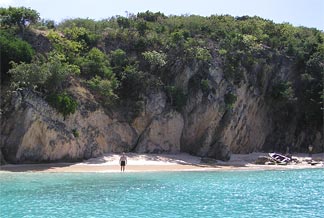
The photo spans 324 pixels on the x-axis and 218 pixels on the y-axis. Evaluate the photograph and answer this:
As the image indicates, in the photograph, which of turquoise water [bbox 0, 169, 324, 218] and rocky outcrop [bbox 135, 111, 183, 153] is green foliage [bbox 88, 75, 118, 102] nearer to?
rocky outcrop [bbox 135, 111, 183, 153]

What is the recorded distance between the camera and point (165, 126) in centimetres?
4488

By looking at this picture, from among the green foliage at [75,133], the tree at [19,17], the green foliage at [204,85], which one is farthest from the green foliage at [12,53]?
the green foliage at [204,85]

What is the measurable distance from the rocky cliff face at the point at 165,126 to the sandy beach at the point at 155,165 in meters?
1.18

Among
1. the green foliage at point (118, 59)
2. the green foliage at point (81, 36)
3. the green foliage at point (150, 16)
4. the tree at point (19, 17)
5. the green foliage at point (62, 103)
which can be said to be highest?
the green foliage at point (150, 16)

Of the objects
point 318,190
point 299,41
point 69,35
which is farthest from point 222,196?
point 299,41

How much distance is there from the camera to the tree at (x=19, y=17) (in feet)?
151

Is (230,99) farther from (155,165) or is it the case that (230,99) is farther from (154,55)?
(155,165)

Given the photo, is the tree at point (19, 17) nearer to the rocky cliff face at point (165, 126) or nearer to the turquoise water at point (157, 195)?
the rocky cliff face at point (165, 126)

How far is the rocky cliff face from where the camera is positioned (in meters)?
35.2

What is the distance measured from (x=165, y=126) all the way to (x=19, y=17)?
18071 millimetres

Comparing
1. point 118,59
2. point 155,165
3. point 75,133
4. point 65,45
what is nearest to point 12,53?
point 65,45

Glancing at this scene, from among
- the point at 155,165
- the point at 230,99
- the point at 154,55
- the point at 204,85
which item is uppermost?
the point at 154,55

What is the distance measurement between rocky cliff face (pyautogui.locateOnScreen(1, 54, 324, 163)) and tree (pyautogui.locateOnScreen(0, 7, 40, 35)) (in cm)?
976

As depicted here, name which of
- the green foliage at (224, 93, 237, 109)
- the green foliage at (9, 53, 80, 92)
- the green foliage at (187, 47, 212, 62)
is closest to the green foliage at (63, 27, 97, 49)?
the green foliage at (9, 53, 80, 92)
